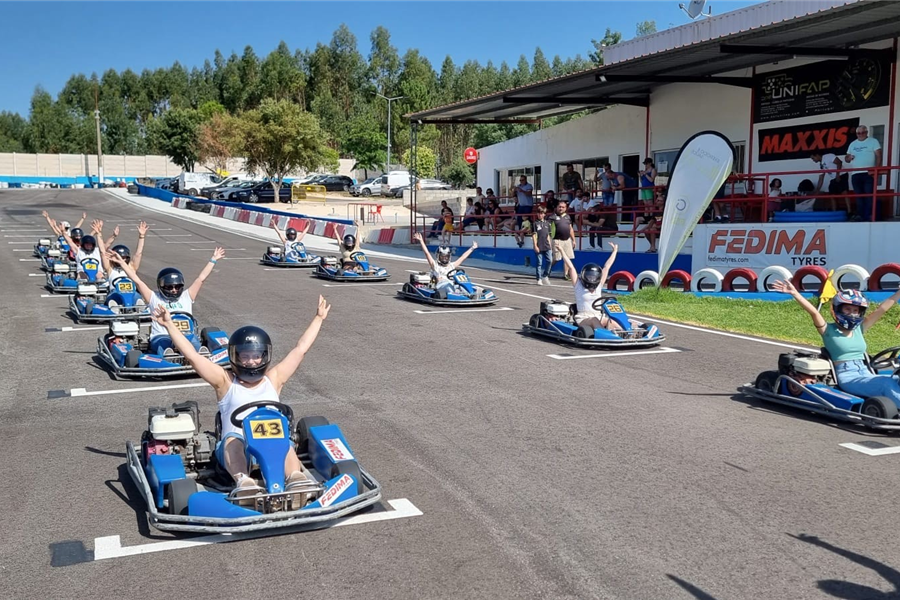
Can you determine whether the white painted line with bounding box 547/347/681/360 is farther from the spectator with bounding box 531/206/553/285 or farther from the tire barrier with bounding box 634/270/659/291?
the spectator with bounding box 531/206/553/285

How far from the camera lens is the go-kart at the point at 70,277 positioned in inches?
653

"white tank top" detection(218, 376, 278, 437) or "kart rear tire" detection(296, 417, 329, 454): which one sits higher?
"white tank top" detection(218, 376, 278, 437)

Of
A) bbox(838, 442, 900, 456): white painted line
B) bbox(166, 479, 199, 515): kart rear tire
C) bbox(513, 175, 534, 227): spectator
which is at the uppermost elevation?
bbox(513, 175, 534, 227): spectator

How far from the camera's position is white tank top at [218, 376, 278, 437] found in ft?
19.0

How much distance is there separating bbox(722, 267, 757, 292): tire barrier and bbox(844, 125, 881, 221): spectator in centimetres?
248

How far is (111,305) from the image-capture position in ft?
45.5

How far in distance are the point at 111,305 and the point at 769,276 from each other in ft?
37.4

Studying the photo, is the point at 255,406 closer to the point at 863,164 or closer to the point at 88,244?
the point at 88,244

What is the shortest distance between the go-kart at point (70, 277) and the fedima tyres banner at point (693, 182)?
10040mm

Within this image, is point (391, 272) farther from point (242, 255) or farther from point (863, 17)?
point (863, 17)

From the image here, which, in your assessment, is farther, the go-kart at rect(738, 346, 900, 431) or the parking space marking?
the parking space marking

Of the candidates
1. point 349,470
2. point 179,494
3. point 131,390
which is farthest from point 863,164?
point 179,494

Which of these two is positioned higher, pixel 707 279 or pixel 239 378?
pixel 239 378

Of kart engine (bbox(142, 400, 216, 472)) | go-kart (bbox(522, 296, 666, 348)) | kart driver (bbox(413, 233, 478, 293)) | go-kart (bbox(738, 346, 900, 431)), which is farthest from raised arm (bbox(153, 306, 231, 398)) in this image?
kart driver (bbox(413, 233, 478, 293))
